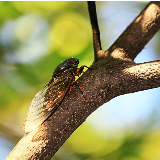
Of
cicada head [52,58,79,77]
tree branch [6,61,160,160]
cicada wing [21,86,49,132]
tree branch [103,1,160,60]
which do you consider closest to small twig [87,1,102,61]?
tree branch [103,1,160,60]

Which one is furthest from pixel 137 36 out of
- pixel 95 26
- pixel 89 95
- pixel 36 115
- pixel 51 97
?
pixel 36 115

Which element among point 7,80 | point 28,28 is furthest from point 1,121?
point 28,28

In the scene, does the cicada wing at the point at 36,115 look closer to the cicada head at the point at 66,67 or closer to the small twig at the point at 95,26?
the cicada head at the point at 66,67

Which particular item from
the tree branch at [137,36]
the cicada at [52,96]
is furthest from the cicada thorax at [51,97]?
the tree branch at [137,36]

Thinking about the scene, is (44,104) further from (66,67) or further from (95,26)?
(95,26)

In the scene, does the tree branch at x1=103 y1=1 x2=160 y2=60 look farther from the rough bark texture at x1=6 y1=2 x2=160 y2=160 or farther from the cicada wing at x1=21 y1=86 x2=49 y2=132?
the cicada wing at x1=21 y1=86 x2=49 y2=132

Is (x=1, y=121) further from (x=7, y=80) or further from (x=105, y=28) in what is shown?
(x=105, y=28)
